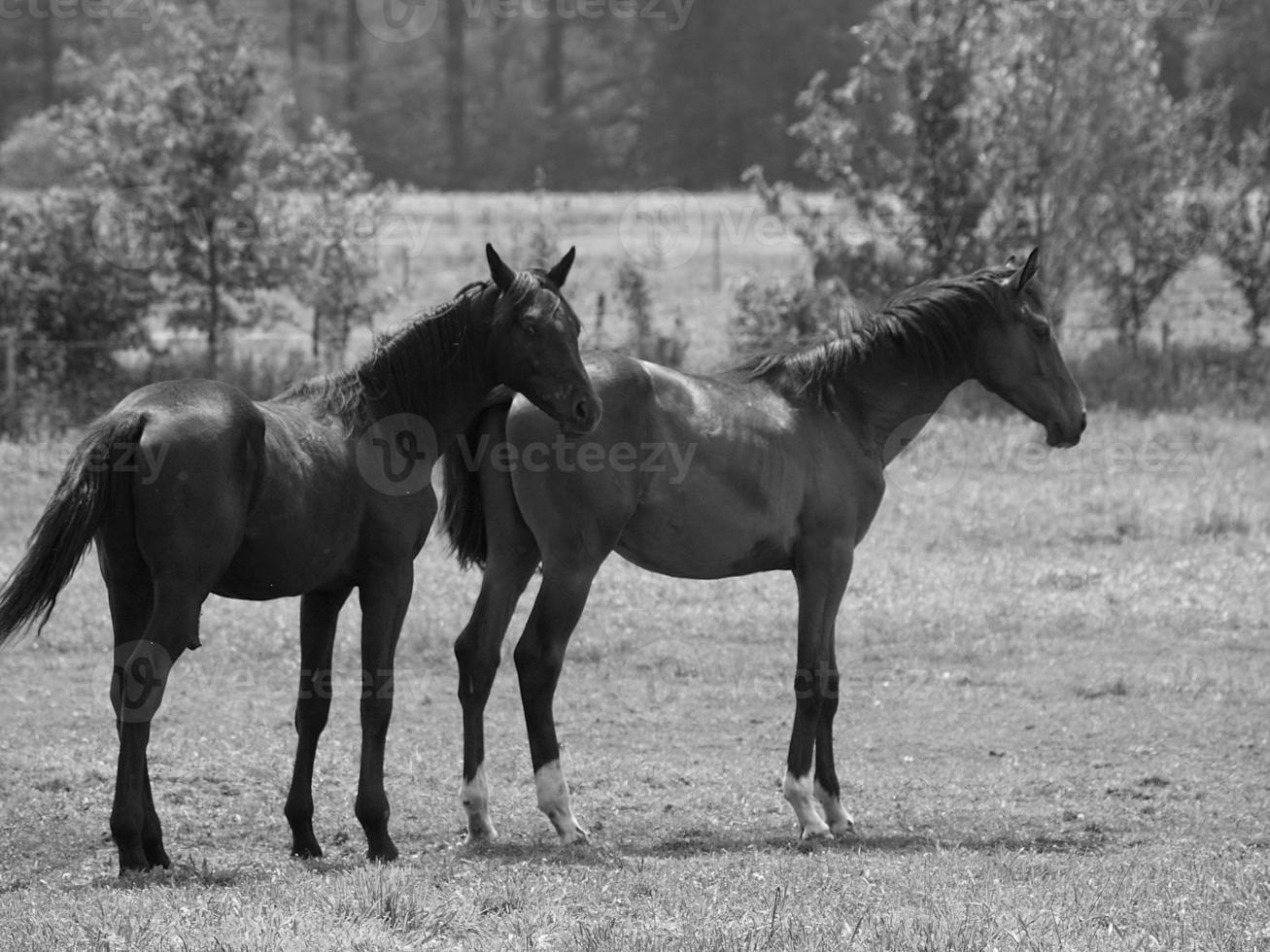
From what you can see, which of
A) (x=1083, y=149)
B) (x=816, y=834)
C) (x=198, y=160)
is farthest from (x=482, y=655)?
(x=1083, y=149)

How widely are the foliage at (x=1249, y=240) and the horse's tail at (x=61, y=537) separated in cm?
2176

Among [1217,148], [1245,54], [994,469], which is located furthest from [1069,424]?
[1245,54]

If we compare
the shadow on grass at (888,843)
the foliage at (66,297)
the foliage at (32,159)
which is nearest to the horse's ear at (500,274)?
the shadow on grass at (888,843)

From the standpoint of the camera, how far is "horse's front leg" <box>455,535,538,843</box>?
730cm

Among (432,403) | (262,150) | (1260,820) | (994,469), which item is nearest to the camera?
(432,403)

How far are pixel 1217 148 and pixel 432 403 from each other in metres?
22.1

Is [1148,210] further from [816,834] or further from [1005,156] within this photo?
[816,834]

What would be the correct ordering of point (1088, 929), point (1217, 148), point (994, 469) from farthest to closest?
point (1217, 148)
point (994, 469)
point (1088, 929)

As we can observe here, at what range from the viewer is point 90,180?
72.3 feet

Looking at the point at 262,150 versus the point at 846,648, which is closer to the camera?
the point at 846,648

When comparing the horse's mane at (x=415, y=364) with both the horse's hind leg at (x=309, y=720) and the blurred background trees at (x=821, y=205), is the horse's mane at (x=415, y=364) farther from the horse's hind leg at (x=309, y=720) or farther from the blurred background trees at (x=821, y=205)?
the blurred background trees at (x=821, y=205)

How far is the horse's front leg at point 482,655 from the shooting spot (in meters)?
7.30

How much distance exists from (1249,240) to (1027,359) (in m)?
18.2

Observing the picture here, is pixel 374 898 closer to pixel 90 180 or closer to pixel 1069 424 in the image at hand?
pixel 1069 424
